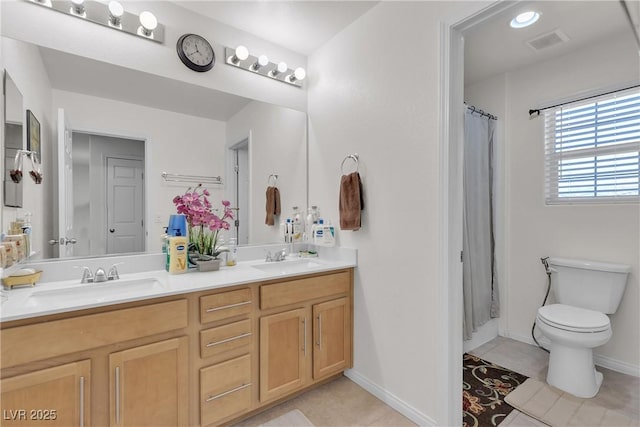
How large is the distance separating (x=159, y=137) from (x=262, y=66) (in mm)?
903

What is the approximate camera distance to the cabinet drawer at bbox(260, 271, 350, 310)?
1.68m

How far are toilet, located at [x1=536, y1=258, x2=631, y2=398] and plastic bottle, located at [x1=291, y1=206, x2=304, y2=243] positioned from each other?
5.95 feet

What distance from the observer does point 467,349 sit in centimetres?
248

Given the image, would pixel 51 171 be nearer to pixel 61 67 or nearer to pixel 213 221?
pixel 61 67

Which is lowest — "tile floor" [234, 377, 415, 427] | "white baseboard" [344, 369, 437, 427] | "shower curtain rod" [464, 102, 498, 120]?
"tile floor" [234, 377, 415, 427]

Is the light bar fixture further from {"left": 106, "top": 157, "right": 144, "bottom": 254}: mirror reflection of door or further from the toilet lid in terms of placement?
the toilet lid

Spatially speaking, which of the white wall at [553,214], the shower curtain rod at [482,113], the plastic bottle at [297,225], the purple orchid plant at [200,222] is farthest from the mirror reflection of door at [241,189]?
the white wall at [553,214]

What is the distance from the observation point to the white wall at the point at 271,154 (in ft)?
7.29

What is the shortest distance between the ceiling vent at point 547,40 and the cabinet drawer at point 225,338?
2.75m

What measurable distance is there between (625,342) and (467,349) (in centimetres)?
104

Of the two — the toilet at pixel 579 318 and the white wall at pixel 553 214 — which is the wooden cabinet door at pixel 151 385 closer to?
the toilet at pixel 579 318

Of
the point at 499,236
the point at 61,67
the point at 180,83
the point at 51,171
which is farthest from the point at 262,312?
the point at 499,236

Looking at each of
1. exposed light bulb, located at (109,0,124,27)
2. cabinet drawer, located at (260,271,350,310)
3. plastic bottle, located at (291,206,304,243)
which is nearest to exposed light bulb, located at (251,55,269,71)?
exposed light bulb, located at (109,0,124,27)

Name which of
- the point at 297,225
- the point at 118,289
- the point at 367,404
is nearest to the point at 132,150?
the point at 118,289
